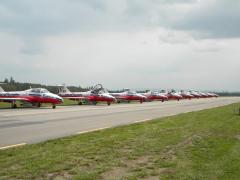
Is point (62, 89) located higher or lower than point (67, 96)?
higher

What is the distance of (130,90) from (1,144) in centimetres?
5086

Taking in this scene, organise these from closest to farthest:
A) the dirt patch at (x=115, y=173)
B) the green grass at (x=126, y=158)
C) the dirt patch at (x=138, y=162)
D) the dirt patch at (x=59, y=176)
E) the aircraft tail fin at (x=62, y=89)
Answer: the dirt patch at (x=59, y=176)
the dirt patch at (x=115, y=173)
the green grass at (x=126, y=158)
the dirt patch at (x=138, y=162)
the aircraft tail fin at (x=62, y=89)

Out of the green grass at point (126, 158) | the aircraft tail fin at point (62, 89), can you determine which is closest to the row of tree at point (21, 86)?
the aircraft tail fin at point (62, 89)

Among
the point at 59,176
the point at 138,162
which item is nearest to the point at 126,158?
the point at 138,162

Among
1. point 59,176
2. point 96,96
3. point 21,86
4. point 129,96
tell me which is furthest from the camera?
point 21,86

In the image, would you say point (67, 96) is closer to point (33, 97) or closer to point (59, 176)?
point (33, 97)

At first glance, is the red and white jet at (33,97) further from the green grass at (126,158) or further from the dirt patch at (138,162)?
the dirt patch at (138,162)

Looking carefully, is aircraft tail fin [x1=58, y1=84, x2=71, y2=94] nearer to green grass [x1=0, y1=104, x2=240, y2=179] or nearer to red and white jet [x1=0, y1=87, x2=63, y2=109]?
red and white jet [x1=0, y1=87, x2=63, y2=109]

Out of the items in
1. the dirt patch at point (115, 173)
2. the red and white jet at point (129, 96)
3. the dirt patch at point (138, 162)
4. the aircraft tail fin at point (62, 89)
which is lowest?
the dirt patch at point (115, 173)

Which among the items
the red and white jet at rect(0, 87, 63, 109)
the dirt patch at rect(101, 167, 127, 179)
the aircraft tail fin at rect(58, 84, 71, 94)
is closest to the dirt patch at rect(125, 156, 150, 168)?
the dirt patch at rect(101, 167, 127, 179)

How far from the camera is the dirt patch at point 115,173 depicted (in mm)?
7374

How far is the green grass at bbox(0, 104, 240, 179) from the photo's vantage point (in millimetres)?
7582

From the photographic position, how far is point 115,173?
7.65 m

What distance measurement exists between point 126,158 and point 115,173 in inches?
62.4
